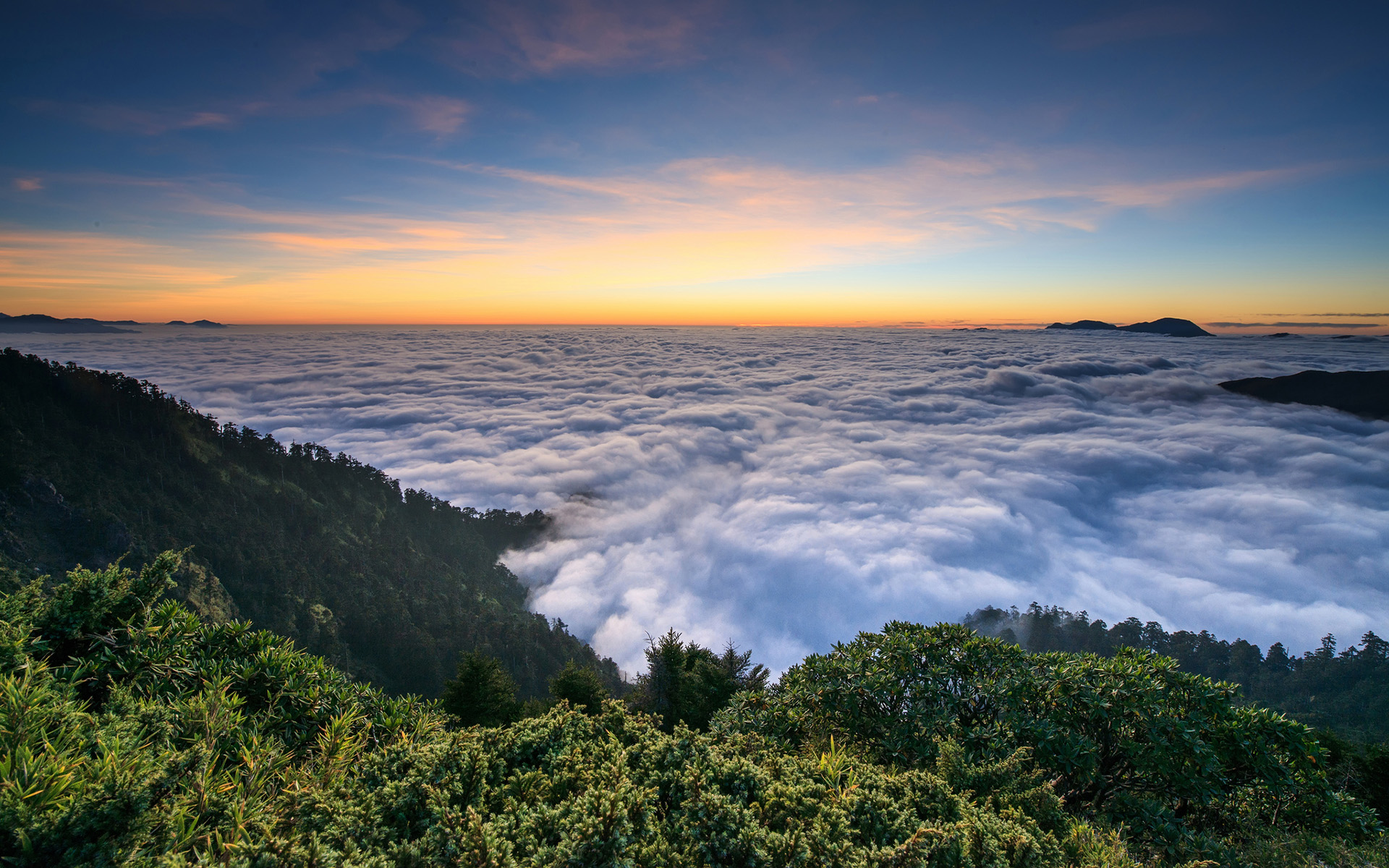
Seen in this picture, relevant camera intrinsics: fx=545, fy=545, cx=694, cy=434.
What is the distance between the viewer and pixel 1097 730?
42.0ft

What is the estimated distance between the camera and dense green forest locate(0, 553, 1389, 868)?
6023 mm

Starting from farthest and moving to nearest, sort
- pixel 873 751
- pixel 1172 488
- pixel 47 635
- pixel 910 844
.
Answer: pixel 1172 488, pixel 873 751, pixel 47 635, pixel 910 844

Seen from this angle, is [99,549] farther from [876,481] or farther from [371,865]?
[876,481]

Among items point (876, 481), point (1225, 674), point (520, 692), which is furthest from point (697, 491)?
point (1225, 674)

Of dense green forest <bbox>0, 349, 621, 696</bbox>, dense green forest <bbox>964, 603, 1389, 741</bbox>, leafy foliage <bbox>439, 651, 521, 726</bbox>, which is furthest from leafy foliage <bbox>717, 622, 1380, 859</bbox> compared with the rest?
dense green forest <bbox>0, 349, 621, 696</bbox>

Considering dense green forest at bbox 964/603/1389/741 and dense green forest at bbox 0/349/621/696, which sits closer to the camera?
dense green forest at bbox 964/603/1389/741

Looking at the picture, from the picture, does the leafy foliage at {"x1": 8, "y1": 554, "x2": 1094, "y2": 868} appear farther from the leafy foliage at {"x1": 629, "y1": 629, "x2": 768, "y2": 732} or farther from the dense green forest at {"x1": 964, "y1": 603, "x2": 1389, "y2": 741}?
the dense green forest at {"x1": 964, "y1": 603, "x2": 1389, "y2": 741}

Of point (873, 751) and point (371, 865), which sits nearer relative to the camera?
point (371, 865)

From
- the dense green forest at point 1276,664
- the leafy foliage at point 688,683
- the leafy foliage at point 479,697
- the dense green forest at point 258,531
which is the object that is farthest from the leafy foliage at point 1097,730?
the dense green forest at point 258,531

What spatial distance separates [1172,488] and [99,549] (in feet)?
805

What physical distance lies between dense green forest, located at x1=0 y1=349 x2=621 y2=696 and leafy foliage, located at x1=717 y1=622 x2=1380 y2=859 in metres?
85.0

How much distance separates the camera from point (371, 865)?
5566 millimetres

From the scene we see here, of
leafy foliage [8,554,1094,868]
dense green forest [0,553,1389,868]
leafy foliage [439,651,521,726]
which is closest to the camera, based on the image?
Answer: leafy foliage [8,554,1094,868]

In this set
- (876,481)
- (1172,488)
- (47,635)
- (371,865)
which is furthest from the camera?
(876,481)
